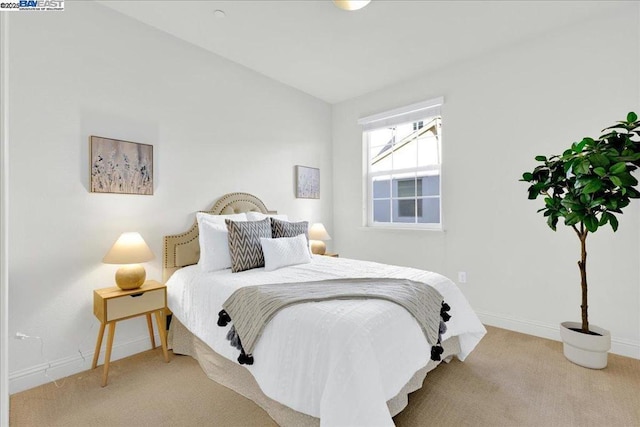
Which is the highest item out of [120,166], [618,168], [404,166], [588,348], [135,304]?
[404,166]

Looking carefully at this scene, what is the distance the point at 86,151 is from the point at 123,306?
1186mm

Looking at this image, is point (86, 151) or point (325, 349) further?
point (86, 151)

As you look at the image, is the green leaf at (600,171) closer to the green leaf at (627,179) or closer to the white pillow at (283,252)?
the green leaf at (627,179)

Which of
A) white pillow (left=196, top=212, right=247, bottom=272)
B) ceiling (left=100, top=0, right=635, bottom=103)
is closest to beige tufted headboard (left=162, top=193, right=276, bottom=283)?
white pillow (left=196, top=212, right=247, bottom=272)

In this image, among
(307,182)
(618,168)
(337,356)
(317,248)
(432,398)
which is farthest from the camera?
(307,182)

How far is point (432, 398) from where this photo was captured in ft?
6.00

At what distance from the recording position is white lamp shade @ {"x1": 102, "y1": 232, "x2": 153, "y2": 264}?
2117 millimetres

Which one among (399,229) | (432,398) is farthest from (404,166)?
(432,398)

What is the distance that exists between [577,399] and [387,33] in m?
3.03

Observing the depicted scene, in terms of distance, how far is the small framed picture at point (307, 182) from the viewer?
3906 mm

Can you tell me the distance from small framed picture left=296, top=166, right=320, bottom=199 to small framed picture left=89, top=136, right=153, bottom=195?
5.86 feet

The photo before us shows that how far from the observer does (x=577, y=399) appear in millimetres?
1827

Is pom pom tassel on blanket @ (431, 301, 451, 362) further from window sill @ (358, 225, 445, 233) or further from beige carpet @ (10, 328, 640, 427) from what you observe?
window sill @ (358, 225, 445, 233)

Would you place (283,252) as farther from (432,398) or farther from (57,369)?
(57,369)
